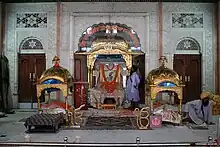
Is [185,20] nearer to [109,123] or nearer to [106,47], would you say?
[106,47]

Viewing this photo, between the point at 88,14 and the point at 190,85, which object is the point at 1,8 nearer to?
the point at 88,14

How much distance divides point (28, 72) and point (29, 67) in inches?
8.1

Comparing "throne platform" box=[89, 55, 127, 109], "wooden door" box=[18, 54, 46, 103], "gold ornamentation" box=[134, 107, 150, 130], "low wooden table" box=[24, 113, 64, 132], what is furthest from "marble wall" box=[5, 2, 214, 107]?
"low wooden table" box=[24, 113, 64, 132]

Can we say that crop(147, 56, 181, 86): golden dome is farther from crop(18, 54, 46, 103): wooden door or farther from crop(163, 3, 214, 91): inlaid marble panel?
crop(18, 54, 46, 103): wooden door

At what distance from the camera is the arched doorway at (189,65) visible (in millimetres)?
13781

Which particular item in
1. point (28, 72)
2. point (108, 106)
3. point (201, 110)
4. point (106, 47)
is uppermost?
point (106, 47)

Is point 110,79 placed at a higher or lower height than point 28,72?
lower

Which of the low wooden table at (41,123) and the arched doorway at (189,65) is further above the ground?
the arched doorway at (189,65)

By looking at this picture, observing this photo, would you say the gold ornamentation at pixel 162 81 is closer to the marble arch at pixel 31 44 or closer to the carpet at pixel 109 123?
the carpet at pixel 109 123

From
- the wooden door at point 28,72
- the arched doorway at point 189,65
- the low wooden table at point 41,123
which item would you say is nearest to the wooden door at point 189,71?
the arched doorway at point 189,65

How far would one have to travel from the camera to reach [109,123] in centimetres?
970

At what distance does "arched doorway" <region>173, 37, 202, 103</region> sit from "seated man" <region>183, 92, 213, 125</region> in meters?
4.08

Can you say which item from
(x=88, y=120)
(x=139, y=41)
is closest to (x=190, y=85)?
(x=139, y=41)

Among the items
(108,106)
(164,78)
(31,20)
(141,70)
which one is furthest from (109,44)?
(164,78)
